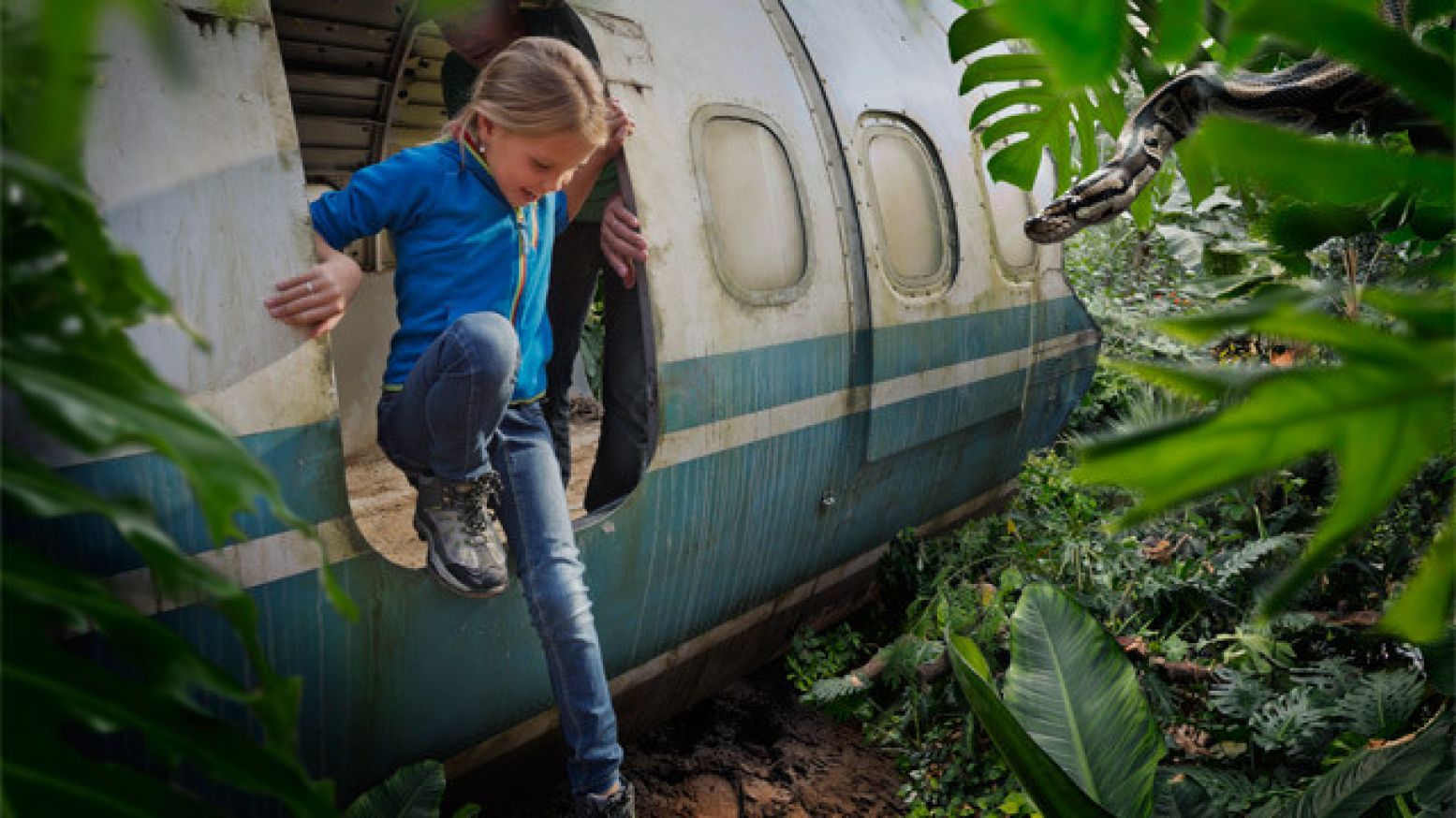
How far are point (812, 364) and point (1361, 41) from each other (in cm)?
281

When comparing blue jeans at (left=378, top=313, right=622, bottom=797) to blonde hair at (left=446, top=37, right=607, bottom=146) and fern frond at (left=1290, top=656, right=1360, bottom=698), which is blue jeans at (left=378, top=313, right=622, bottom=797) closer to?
blonde hair at (left=446, top=37, right=607, bottom=146)

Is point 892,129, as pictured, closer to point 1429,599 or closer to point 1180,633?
point 1180,633

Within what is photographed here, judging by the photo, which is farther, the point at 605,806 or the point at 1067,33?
the point at 605,806

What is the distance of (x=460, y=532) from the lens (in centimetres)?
232

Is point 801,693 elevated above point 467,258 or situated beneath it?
situated beneath

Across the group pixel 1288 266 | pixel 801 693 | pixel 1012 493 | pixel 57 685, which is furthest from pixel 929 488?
pixel 57 685

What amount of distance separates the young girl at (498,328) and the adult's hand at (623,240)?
0.33 meters

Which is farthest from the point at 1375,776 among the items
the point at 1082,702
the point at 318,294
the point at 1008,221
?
the point at 1008,221

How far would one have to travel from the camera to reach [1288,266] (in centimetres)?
265

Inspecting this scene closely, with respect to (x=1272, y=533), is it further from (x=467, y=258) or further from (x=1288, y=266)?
(x=467, y=258)

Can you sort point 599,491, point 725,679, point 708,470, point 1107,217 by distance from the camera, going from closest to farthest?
point 1107,217
point 708,470
point 599,491
point 725,679

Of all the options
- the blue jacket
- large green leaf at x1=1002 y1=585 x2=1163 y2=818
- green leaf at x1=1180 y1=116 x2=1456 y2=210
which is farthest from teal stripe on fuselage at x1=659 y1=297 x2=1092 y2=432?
green leaf at x1=1180 y1=116 x2=1456 y2=210

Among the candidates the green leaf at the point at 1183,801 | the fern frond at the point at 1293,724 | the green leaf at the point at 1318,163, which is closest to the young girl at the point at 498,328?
the green leaf at the point at 1183,801

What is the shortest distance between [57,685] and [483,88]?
1.97m
